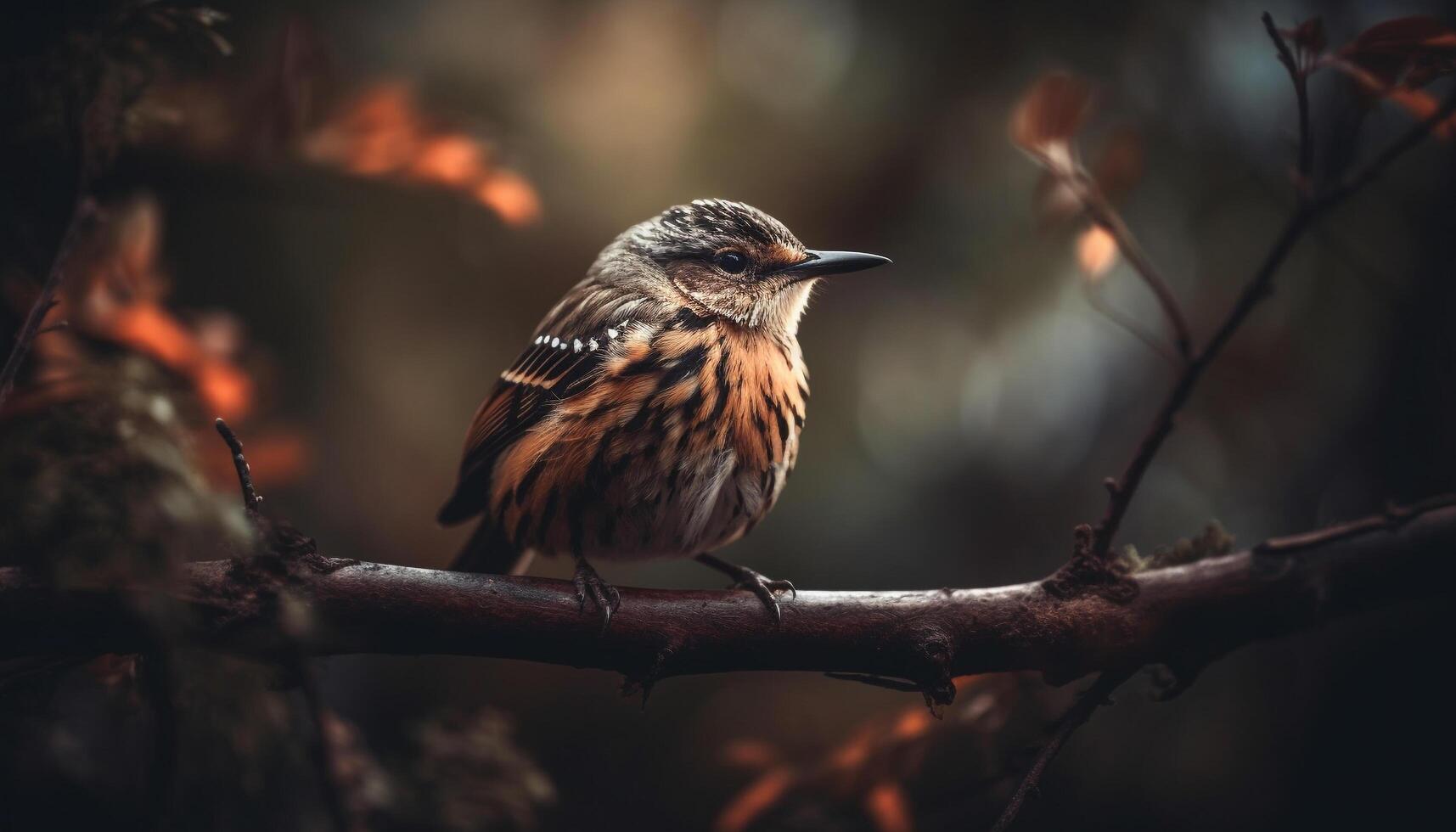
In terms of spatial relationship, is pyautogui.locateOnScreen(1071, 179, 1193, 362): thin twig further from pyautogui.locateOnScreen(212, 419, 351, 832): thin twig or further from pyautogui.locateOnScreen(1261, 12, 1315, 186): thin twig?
pyautogui.locateOnScreen(212, 419, 351, 832): thin twig

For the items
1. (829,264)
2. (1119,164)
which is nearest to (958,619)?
(1119,164)

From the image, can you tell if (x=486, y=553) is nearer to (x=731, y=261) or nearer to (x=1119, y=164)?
(x=731, y=261)

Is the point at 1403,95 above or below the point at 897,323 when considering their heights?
above

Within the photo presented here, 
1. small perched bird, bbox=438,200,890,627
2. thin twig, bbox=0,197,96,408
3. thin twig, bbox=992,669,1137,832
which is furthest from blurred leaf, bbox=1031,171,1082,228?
thin twig, bbox=0,197,96,408

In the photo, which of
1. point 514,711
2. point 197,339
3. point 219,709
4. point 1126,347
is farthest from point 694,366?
point 1126,347

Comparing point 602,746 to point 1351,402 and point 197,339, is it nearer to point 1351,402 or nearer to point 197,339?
point 197,339
